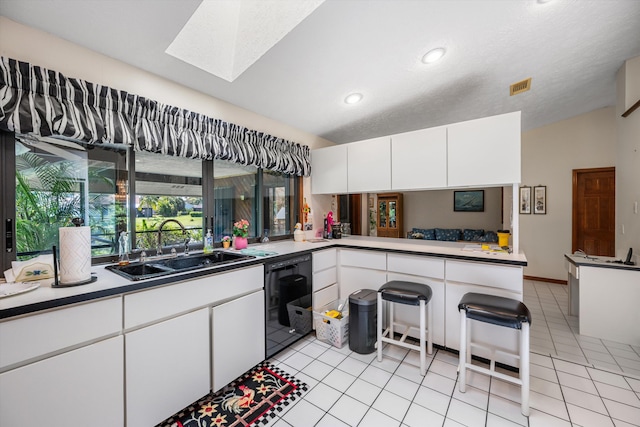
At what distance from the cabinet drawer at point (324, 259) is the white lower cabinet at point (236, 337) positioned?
28.7 inches

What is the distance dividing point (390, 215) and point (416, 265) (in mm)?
5076

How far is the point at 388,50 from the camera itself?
6.80 ft

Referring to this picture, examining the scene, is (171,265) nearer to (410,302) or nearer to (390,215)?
(410,302)

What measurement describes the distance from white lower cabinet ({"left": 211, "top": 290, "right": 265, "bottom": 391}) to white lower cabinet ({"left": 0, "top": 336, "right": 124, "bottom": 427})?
53cm

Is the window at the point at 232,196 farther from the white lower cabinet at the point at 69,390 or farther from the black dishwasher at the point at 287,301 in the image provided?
the white lower cabinet at the point at 69,390

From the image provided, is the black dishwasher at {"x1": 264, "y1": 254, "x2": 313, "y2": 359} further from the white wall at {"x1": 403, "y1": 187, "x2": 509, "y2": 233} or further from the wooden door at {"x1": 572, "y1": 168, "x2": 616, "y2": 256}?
the white wall at {"x1": 403, "y1": 187, "x2": 509, "y2": 233}

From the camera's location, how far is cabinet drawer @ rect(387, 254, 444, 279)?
91.2 inches

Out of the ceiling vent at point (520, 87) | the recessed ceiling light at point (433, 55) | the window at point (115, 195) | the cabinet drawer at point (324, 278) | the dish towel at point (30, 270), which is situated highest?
the ceiling vent at point (520, 87)

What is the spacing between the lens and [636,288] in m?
2.48

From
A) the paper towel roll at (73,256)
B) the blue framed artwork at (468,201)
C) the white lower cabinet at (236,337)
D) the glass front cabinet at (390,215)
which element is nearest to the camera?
the paper towel roll at (73,256)

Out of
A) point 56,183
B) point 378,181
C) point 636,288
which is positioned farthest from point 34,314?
point 636,288

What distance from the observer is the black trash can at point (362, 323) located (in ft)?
7.51

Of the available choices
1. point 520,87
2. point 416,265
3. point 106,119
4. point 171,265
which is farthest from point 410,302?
point 520,87

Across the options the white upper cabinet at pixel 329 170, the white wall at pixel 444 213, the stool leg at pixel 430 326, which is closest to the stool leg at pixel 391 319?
the stool leg at pixel 430 326
